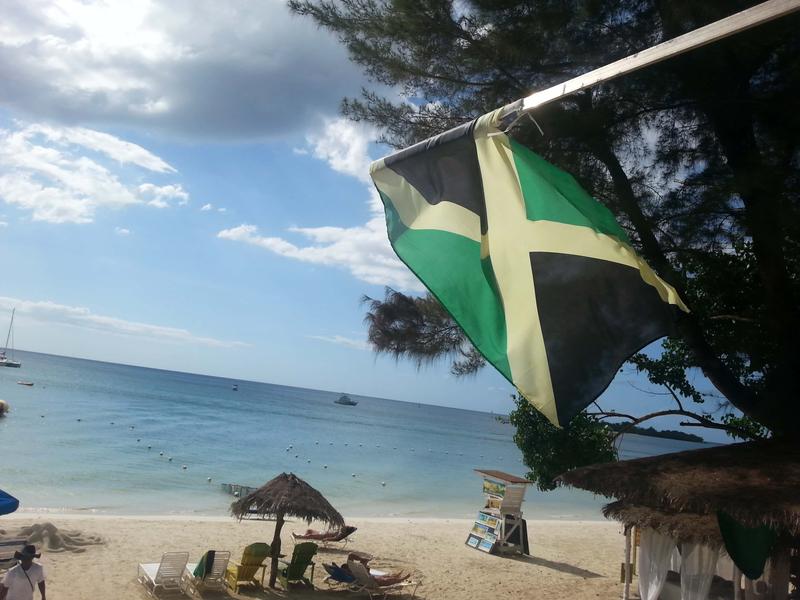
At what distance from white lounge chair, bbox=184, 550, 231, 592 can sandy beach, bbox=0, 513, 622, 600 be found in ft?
0.57

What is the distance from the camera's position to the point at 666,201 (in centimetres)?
737

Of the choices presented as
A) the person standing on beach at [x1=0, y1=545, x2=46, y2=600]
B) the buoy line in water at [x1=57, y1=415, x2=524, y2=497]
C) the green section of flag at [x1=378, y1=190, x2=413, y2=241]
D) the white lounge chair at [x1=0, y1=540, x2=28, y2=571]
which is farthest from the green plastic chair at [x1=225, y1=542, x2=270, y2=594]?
the buoy line in water at [x1=57, y1=415, x2=524, y2=497]

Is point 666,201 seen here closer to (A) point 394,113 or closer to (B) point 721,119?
(B) point 721,119

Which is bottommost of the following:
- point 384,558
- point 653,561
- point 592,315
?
point 384,558

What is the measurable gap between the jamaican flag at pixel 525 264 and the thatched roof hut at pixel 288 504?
298 inches

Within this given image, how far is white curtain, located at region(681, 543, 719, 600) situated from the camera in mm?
7281

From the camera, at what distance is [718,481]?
6285 millimetres

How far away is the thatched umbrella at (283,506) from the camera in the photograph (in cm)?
1057

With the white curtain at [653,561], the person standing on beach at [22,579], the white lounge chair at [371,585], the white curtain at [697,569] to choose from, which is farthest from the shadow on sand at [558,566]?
the person standing on beach at [22,579]

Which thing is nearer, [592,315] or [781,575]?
[592,315]

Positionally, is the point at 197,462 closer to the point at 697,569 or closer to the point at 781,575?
the point at 697,569

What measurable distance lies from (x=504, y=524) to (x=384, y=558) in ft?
9.14

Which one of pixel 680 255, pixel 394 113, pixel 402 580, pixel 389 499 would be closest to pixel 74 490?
pixel 389 499

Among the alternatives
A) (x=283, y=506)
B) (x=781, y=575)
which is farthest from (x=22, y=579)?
(x=781, y=575)
